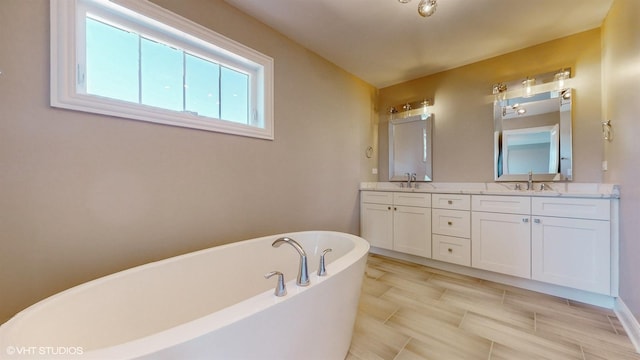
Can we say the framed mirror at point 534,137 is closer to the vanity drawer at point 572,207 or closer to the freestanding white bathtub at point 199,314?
the vanity drawer at point 572,207

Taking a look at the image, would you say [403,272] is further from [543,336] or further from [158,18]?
[158,18]

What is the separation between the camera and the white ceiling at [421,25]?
1.88 metres

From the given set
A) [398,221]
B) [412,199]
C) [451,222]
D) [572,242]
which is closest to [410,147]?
[412,199]

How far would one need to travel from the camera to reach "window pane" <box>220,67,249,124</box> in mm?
1967

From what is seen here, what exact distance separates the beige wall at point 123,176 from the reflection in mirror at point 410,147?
56.4 inches

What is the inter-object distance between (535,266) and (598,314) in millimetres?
434

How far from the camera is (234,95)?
2.03 meters

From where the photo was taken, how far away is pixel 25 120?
3.65 ft

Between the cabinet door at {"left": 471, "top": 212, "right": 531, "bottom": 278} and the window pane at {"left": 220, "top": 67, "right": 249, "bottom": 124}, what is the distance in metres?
2.42

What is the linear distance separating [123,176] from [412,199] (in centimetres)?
264

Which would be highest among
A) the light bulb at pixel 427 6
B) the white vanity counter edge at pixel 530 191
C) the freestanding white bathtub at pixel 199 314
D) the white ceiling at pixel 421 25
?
the white ceiling at pixel 421 25

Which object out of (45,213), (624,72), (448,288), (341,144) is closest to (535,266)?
(448,288)

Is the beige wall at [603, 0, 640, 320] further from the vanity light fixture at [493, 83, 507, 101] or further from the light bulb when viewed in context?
the light bulb

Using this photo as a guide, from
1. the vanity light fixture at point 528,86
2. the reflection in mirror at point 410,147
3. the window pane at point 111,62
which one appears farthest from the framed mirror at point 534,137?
the window pane at point 111,62
